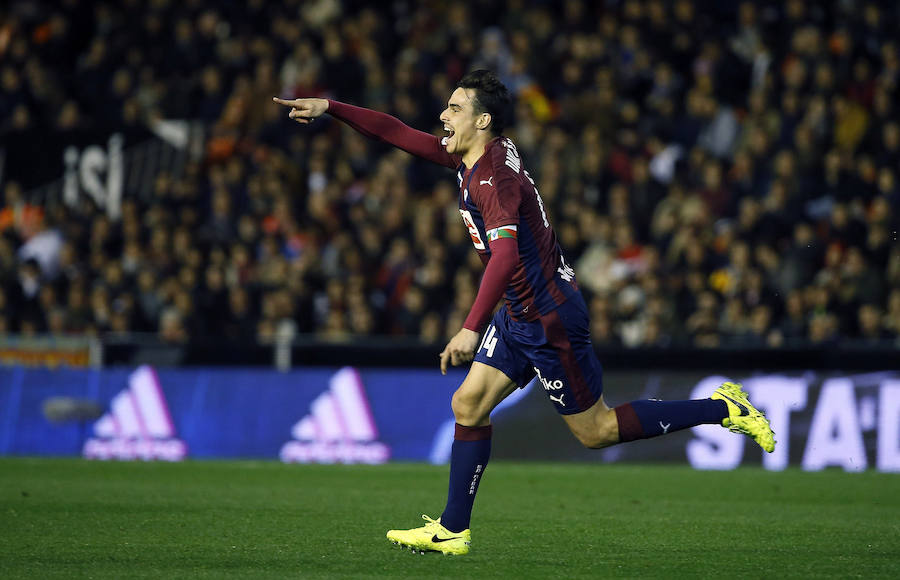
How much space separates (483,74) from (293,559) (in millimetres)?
2564

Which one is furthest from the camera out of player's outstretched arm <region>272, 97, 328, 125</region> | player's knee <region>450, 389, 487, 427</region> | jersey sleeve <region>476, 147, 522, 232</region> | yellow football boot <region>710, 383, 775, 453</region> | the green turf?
player's outstretched arm <region>272, 97, 328, 125</region>

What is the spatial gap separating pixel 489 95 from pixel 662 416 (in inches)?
72.9

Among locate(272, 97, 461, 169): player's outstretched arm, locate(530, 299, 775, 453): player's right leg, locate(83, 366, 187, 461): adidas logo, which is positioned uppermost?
locate(272, 97, 461, 169): player's outstretched arm

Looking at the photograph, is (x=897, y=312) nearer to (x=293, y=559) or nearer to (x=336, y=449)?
(x=336, y=449)

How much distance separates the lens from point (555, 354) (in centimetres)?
666

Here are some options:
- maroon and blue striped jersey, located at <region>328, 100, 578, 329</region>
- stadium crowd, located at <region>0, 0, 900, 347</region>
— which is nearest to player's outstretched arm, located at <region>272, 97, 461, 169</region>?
maroon and blue striped jersey, located at <region>328, 100, 578, 329</region>

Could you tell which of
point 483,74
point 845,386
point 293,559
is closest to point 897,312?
point 845,386

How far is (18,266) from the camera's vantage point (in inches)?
661

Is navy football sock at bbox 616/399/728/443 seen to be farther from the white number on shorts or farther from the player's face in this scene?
the player's face

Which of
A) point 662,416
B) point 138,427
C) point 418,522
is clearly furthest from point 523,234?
point 138,427

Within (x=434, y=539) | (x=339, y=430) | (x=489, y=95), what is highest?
(x=489, y=95)

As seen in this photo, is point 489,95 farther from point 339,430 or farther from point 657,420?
point 339,430

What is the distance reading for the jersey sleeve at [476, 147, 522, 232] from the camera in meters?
6.36

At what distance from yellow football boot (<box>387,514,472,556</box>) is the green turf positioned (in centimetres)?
7
